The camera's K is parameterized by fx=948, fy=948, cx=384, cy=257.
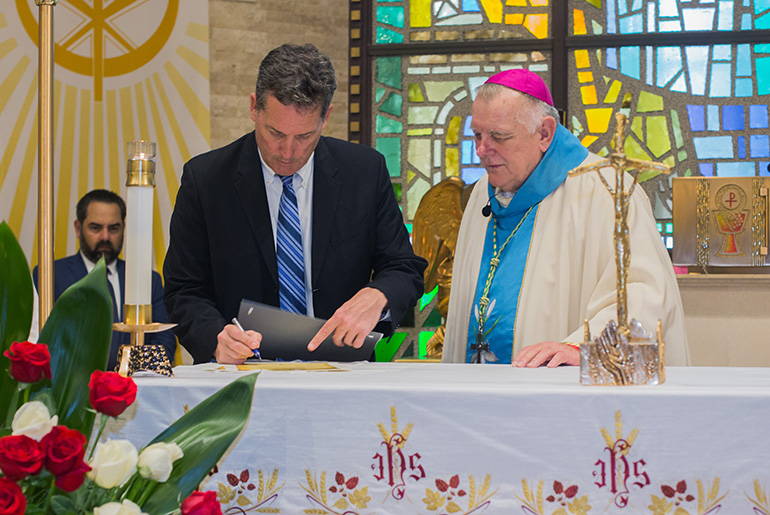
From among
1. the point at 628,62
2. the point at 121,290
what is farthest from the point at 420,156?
the point at 121,290

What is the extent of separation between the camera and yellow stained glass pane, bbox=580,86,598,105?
850 centimetres

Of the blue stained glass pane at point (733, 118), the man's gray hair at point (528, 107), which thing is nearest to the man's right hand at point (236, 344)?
the man's gray hair at point (528, 107)

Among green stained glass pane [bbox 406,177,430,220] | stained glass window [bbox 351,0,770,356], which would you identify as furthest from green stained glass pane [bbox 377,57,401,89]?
green stained glass pane [bbox 406,177,430,220]

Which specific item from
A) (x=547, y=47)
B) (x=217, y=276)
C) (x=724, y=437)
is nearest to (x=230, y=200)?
(x=217, y=276)

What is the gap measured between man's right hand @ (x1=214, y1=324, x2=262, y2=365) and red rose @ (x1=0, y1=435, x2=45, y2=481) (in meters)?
1.22

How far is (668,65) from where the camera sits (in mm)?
8500

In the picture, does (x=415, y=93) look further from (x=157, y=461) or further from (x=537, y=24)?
(x=157, y=461)

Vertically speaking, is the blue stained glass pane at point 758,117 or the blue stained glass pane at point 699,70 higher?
the blue stained glass pane at point 699,70

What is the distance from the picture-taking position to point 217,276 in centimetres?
308

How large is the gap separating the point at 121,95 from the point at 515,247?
4.61m

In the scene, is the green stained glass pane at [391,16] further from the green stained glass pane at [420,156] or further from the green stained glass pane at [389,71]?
the green stained glass pane at [420,156]

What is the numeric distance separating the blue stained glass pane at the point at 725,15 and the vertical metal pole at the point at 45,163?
293 inches

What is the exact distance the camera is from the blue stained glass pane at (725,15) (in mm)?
8359

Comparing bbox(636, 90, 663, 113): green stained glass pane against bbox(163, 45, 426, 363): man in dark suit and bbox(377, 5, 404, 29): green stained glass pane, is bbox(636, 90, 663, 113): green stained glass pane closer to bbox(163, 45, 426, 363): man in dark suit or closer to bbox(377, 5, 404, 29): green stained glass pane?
bbox(377, 5, 404, 29): green stained glass pane
